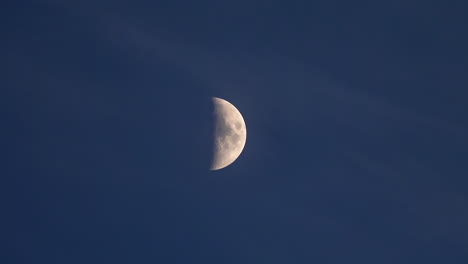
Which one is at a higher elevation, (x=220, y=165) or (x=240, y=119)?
(x=240, y=119)

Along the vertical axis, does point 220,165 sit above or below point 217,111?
below

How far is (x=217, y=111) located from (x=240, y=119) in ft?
2.12

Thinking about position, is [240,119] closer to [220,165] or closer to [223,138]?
[223,138]

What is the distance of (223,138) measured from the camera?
1051 cm

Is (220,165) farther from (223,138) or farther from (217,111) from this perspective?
(217,111)

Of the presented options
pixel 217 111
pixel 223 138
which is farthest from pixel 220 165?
pixel 217 111

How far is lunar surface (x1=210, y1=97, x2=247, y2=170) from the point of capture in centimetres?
1045

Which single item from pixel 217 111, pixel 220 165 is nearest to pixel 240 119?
pixel 217 111

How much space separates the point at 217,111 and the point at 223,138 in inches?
28.3

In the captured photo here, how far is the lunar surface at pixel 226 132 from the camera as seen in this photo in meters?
10.4

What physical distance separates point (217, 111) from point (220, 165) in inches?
55.4

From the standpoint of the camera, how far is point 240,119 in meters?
10.6

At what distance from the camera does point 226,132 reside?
10.5 m
